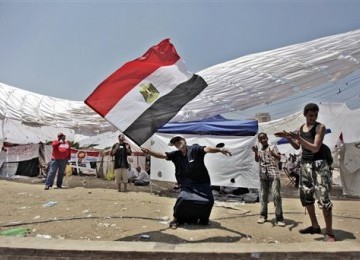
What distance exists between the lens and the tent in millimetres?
9531

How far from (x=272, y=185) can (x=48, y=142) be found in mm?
12287

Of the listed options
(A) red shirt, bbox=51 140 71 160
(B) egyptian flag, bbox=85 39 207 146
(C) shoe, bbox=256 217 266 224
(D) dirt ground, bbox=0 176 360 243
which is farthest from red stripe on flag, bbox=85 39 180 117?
(A) red shirt, bbox=51 140 71 160

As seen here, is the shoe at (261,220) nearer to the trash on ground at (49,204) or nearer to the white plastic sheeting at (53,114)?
the trash on ground at (49,204)

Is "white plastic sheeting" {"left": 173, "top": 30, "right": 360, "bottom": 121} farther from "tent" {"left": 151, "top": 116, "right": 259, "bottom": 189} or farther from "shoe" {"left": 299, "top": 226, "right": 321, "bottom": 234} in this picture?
"shoe" {"left": 299, "top": 226, "right": 321, "bottom": 234}

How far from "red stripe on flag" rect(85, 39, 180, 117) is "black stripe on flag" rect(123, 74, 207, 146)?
1.51 ft

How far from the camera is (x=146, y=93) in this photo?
19.2 feet

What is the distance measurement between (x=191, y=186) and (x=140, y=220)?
3.86 feet

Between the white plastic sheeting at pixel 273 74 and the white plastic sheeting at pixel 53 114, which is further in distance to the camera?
the white plastic sheeting at pixel 53 114

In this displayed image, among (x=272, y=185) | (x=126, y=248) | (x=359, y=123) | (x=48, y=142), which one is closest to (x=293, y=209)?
(x=272, y=185)

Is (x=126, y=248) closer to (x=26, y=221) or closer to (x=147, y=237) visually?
(x=147, y=237)

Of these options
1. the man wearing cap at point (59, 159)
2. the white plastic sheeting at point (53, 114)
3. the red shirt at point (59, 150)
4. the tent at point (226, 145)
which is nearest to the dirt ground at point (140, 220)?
the tent at point (226, 145)

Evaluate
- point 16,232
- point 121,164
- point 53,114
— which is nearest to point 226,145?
point 121,164

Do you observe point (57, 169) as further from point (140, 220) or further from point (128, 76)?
point (128, 76)

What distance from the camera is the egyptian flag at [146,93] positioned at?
18.0ft
